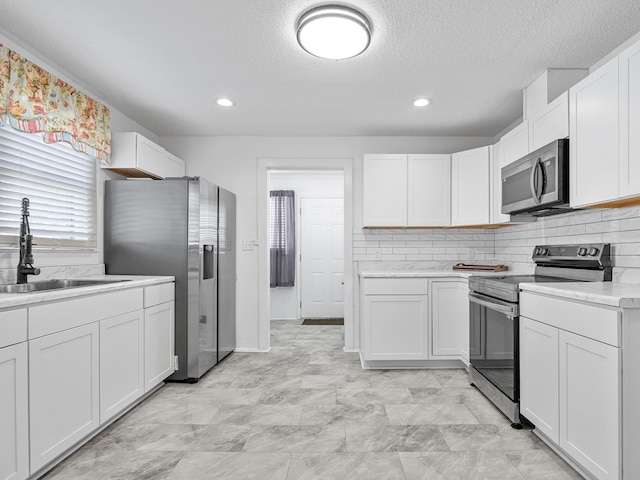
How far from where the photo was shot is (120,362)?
229cm

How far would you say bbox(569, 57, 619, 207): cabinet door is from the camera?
6.15 feet

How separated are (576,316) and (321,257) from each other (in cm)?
440

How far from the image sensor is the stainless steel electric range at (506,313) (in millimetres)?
2275

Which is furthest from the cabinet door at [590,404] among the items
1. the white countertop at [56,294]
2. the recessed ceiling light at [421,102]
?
the white countertop at [56,294]

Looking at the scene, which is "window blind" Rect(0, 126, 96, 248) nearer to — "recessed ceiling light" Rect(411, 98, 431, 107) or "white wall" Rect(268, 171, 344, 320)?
"recessed ceiling light" Rect(411, 98, 431, 107)

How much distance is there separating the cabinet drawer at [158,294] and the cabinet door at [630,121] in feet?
9.45

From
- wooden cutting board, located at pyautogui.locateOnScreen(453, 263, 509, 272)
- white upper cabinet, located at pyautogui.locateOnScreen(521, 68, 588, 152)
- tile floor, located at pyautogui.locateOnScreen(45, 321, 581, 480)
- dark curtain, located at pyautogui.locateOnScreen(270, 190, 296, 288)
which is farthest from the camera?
dark curtain, located at pyautogui.locateOnScreen(270, 190, 296, 288)

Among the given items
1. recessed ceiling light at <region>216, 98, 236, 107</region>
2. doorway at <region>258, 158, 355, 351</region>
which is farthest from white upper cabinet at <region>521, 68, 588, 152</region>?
recessed ceiling light at <region>216, 98, 236, 107</region>

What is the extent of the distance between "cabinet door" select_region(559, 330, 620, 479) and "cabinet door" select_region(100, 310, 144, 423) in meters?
2.44

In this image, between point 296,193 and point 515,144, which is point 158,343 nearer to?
point 515,144

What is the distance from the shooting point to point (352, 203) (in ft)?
13.3

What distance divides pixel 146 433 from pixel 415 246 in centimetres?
297

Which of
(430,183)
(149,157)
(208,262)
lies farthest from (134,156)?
(430,183)

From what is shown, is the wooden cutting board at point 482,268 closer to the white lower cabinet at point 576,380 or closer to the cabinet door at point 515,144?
the cabinet door at point 515,144
